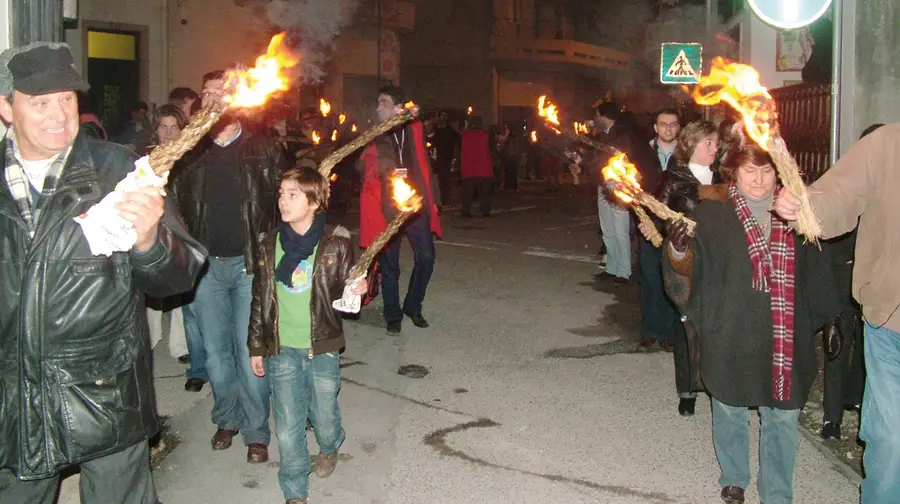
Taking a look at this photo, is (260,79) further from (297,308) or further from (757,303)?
(757,303)

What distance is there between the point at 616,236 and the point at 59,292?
8.47 metres

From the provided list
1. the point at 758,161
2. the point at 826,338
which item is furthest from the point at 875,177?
the point at 826,338

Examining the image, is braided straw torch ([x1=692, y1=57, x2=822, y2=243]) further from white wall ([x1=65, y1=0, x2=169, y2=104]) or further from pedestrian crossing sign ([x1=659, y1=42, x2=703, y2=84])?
white wall ([x1=65, y1=0, x2=169, y2=104])

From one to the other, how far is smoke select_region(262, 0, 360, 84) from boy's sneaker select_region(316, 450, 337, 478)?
22716 mm

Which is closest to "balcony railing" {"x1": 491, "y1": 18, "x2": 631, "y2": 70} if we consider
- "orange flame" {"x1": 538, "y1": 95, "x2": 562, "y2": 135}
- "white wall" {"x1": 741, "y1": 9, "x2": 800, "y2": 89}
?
"white wall" {"x1": 741, "y1": 9, "x2": 800, "y2": 89}

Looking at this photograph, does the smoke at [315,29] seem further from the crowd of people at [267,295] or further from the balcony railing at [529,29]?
the crowd of people at [267,295]

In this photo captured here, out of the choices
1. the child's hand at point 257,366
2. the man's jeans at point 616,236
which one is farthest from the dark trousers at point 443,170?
the child's hand at point 257,366

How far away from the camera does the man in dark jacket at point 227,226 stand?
5305mm

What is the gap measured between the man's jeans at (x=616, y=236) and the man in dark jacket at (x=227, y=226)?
5.93 metres

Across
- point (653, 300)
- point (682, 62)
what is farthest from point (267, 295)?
point (682, 62)

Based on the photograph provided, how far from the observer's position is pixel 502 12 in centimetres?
4338

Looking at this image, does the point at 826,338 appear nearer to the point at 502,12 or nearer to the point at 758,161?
the point at 758,161

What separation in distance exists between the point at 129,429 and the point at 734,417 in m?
2.89

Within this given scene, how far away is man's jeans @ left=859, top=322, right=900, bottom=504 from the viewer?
3785 millimetres
